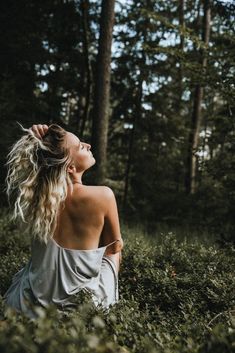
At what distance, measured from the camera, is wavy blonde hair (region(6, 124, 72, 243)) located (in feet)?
11.0

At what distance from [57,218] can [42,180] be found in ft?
1.13

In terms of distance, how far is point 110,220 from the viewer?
3.61 m

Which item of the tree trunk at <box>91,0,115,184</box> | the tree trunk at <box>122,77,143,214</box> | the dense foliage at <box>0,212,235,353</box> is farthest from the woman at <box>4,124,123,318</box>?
the tree trunk at <box>122,77,143,214</box>

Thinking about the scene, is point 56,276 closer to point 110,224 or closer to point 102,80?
point 110,224

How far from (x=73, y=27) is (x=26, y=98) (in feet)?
12.1

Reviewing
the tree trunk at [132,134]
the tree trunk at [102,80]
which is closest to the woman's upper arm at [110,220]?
the tree trunk at [102,80]

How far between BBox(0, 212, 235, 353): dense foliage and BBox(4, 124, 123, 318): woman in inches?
9.4

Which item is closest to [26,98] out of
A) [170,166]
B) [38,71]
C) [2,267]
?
[38,71]

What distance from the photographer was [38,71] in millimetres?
15258

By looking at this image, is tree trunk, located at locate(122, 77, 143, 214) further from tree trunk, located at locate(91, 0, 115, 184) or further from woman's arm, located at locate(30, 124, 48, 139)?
woman's arm, located at locate(30, 124, 48, 139)

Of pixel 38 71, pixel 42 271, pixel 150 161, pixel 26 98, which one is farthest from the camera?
pixel 150 161

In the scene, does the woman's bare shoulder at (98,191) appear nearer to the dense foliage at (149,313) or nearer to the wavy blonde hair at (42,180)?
the wavy blonde hair at (42,180)

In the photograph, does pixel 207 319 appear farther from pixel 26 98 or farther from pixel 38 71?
pixel 38 71

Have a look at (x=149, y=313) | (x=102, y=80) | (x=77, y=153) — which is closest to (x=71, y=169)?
(x=77, y=153)
